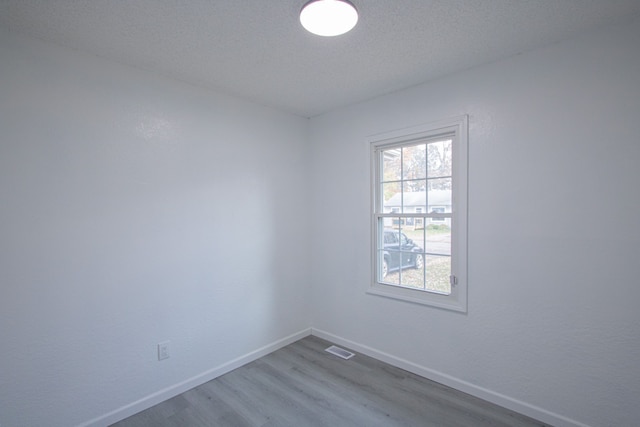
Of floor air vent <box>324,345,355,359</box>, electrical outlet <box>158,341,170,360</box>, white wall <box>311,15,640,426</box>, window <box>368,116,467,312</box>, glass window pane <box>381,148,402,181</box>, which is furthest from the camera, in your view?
floor air vent <box>324,345,355,359</box>

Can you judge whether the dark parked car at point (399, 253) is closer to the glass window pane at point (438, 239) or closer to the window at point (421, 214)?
the window at point (421, 214)

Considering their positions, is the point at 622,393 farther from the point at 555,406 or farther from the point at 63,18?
the point at 63,18

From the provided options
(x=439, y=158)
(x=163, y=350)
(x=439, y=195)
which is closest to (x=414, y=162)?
(x=439, y=158)

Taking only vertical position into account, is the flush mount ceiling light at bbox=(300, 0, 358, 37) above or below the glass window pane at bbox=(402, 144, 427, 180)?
above

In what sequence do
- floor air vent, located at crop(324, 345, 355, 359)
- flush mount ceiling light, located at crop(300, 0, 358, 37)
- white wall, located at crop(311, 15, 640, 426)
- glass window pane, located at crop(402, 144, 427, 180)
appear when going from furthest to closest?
floor air vent, located at crop(324, 345, 355, 359) < glass window pane, located at crop(402, 144, 427, 180) < white wall, located at crop(311, 15, 640, 426) < flush mount ceiling light, located at crop(300, 0, 358, 37)

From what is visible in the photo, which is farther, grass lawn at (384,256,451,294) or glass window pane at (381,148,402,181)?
glass window pane at (381,148,402,181)

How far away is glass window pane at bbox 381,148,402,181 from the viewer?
2945 millimetres

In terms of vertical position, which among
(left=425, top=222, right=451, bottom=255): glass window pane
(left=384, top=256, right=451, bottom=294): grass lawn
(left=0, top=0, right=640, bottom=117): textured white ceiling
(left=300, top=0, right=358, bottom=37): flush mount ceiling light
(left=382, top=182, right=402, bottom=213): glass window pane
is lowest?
(left=384, top=256, right=451, bottom=294): grass lawn

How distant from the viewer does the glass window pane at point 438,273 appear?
8.55ft

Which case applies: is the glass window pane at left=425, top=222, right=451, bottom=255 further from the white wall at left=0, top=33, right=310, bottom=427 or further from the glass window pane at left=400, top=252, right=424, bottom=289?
the white wall at left=0, top=33, right=310, bottom=427

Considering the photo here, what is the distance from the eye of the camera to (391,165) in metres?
3.01

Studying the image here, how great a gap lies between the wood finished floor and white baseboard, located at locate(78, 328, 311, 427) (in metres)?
0.04

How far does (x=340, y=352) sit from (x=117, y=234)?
2331mm

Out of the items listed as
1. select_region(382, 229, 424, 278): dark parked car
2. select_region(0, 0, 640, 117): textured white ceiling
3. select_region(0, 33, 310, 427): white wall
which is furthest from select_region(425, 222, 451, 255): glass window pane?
select_region(0, 33, 310, 427): white wall
